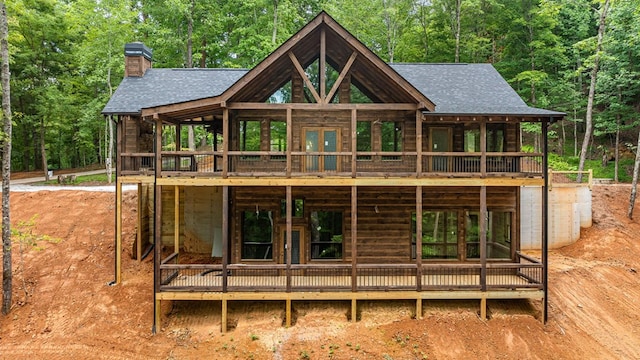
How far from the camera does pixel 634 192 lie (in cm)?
1898

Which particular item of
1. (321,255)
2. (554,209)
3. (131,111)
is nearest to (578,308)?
(554,209)

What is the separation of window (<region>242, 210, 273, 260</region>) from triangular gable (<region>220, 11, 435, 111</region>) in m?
4.55

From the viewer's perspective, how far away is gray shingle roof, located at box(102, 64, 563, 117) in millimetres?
12711

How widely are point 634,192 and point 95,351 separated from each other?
2565cm

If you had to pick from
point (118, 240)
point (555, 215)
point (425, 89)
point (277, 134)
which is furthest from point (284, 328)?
point (555, 215)

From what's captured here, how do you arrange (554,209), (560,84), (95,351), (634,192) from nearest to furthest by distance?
(95,351)
(554,209)
(634,192)
(560,84)

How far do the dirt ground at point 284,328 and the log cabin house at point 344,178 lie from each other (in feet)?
2.39

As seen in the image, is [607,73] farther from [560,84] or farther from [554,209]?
[554,209]

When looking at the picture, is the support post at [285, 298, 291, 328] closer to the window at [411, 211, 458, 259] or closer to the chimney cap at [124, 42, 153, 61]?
the window at [411, 211, 458, 259]

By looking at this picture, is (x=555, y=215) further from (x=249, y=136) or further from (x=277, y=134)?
(x=249, y=136)

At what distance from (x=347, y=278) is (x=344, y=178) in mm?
3802

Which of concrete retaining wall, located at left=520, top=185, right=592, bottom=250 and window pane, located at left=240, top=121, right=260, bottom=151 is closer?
window pane, located at left=240, top=121, right=260, bottom=151

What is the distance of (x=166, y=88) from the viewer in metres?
15.7

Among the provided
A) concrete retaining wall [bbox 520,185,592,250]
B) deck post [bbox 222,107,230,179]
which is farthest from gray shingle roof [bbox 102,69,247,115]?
concrete retaining wall [bbox 520,185,592,250]
